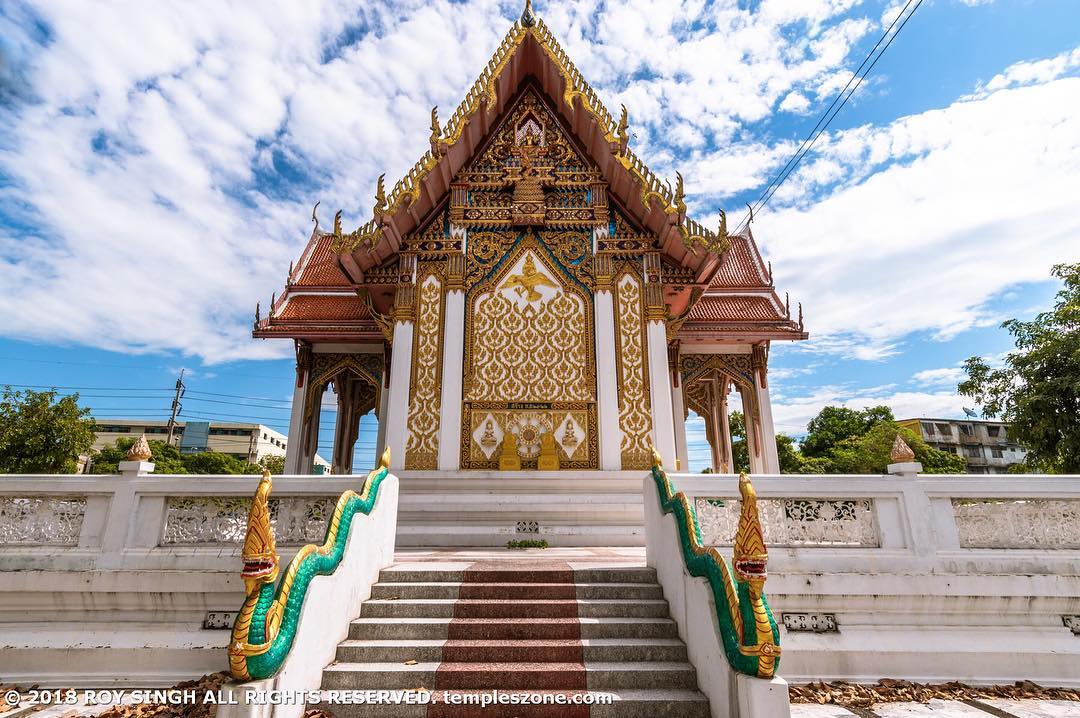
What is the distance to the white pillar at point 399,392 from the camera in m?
7.10

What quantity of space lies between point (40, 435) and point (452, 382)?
42.2 ft

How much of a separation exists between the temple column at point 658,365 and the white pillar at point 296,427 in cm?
721

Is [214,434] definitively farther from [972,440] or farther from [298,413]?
[972,440]

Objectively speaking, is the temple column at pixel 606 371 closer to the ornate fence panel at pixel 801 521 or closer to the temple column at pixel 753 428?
the ornate fence panel at pixel 801 521

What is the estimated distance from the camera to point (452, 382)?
7375 millimetres

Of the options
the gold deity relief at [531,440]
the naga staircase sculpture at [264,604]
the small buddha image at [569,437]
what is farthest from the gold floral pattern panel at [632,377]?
the naga staircase sculpture at [264,604]

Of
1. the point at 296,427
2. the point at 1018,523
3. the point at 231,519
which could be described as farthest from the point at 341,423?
the point at 1018,523

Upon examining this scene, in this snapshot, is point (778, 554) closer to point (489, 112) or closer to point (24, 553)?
point (24, 553)

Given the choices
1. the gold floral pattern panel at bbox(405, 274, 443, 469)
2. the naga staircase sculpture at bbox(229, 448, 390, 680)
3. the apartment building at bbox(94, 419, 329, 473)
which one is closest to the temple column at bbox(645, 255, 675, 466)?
the gold floral pattern panel at bbox(405, 274, 443, 469)

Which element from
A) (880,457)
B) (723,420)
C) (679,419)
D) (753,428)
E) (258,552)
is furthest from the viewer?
Answer: (880,457)

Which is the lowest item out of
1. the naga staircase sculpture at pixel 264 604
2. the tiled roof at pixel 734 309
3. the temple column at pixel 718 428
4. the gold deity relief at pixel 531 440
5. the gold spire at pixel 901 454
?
the naga staircase sculpture at pixel 264 604

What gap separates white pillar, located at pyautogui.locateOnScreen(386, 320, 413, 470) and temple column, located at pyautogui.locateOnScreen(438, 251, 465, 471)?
482 mm

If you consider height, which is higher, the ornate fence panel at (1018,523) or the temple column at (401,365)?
the temple column at (401,365)

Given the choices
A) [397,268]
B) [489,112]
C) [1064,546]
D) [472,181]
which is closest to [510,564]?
[1064,546]
